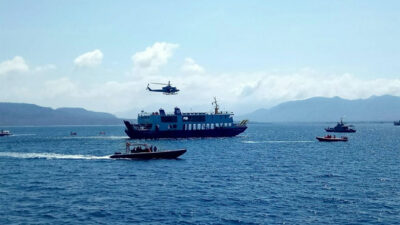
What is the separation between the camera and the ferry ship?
5566 inches

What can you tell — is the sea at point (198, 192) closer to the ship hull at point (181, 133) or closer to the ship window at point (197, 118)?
the ship hull at point (181, 133)

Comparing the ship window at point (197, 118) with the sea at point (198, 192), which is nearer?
the sea at point (198, 192)

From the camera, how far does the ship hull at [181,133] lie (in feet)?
460

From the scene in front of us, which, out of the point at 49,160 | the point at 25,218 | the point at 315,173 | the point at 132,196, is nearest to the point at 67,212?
the point at 25,218

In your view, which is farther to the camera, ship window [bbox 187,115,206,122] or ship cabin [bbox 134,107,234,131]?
ship window [bbox 187,115,206,122]

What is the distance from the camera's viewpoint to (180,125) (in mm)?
146500

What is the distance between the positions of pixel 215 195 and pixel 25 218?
19.6 meters

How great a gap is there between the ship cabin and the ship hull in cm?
112

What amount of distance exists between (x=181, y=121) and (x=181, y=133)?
4.29 metres

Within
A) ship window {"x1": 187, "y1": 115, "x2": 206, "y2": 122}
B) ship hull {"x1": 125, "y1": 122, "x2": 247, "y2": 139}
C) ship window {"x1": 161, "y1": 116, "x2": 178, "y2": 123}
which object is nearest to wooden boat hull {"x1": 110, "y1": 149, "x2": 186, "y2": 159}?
ship hull {"x1": 125, "y1": 122, "x2": 247, "y2": 139}

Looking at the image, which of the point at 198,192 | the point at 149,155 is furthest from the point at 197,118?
the point at 198,192

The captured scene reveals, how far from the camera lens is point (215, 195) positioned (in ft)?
151

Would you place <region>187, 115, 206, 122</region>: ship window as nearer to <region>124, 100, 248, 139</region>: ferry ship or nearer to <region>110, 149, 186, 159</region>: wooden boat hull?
<region>124, 100, 248, 139</region>: ferry ship

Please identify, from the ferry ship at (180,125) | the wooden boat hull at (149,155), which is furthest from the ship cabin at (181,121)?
the wooden boat hull at (149,155)
